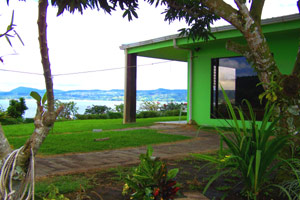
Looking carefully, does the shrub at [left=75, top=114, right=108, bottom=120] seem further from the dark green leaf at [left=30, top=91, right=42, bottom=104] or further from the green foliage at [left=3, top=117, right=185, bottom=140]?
the dark green leaf at [left=30, top=91, right=42, bottom=104]

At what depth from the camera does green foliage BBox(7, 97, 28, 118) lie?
12.9m

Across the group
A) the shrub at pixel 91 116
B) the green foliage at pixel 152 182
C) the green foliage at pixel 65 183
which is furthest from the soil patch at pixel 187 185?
the shrub at pixel 91 116

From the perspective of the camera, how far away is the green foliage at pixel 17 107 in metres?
12.9

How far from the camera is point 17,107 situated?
44.0 feet

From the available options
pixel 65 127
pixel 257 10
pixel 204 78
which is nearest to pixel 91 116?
pixel 65 127

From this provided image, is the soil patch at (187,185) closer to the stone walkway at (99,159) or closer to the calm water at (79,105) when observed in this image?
the stone walkway at (99,159)

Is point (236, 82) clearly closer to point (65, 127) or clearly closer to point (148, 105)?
point (65, 127)

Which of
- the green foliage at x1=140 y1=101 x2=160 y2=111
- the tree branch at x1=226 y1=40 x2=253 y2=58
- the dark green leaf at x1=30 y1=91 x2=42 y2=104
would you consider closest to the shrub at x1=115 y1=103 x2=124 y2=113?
the green foliage at x1=140 y1=101 x2=160 y2=111

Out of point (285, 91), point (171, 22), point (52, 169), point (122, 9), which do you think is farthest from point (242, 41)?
point (52, 169)

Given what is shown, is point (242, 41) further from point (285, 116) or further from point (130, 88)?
point (285, 116)

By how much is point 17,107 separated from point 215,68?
29.6 ft

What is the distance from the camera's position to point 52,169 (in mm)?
4180

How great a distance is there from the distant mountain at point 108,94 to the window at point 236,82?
2597 millimetres

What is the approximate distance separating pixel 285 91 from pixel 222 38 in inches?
245
